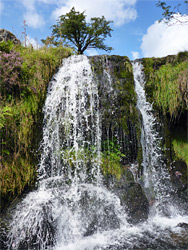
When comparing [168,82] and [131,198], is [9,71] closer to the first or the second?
[131,198]

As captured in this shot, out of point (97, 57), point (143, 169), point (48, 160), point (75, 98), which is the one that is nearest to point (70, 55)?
point (97, 57)

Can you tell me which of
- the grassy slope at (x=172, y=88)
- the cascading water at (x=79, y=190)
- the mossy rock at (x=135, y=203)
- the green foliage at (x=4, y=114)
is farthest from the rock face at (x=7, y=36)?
the mossy rock at (x=135, y=203)

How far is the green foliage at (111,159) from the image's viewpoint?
14.9ft

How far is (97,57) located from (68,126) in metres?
2.58

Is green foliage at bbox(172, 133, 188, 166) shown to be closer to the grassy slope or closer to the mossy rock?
the grassy slope

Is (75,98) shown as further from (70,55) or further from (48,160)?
(70,55)

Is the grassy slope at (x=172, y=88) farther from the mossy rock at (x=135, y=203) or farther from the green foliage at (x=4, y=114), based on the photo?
the green foliage at (x=4, y=114)

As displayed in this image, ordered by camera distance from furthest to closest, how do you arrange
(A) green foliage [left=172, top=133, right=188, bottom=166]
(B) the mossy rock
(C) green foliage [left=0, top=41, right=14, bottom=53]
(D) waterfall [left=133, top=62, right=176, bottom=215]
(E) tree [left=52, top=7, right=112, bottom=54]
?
(E) tree [left=52, top=7, right=112, bottom=54] → (A) green foliage [left=172, top=133, right=188, bottom=166] → (D) waterfall [left=133, top=62, right=176, bottom=215] → (C) green foliage [left=0, top=41, right=14, bottom=53] → (B) the mossy rock

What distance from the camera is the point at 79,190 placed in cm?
411

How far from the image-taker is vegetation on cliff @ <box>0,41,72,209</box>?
12.9 ft

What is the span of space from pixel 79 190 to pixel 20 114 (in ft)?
7.33

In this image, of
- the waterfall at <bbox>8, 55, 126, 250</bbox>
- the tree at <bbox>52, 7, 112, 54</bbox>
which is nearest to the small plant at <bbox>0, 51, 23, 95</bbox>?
the waterfall at <bbox>8, 55, 126, 250</bbox>

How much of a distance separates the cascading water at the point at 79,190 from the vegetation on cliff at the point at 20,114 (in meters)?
0.28

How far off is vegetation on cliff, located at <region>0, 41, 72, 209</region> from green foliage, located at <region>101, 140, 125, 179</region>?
1.69 m
